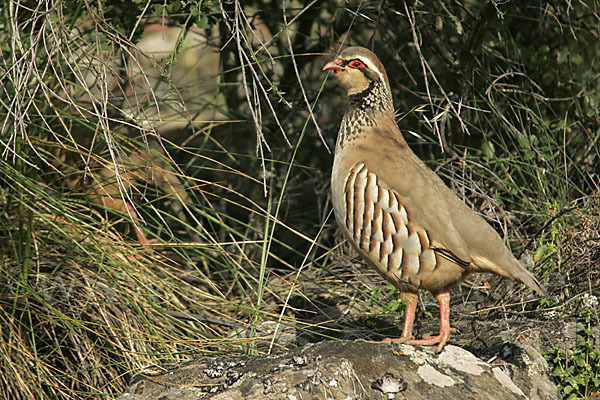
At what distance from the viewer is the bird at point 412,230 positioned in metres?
3.00

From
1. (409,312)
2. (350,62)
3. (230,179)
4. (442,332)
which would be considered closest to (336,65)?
(350,62)

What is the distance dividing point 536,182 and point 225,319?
6.03ft

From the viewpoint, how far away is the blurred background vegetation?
3115 mm

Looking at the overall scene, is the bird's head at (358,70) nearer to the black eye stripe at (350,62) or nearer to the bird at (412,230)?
the black eye stripe at (350,62)

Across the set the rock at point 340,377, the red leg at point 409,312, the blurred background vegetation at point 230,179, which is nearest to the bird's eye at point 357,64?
the blurred background vegetation at point 230,179

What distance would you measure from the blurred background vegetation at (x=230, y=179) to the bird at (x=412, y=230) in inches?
10.4

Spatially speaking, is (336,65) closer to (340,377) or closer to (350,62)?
(350,62)

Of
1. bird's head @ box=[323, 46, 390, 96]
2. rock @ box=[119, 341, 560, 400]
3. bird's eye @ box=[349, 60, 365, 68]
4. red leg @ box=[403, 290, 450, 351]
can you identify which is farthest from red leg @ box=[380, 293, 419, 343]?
bird's eye @ box=[349, 60, 365, 68]

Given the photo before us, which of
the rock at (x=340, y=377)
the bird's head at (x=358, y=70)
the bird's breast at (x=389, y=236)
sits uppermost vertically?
the bird's head at (x=358, y=70)

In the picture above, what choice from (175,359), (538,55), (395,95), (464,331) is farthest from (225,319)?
(538,55)

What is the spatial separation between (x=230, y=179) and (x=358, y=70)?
6.51 ft

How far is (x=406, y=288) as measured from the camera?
3.14 metres

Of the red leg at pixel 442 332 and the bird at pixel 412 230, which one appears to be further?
the bird at pixel 412 230

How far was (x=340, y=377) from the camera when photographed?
2410 mm
